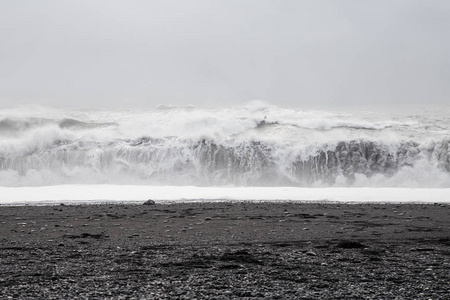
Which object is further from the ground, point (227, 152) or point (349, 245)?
point (227, 152)

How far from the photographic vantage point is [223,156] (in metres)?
28.3

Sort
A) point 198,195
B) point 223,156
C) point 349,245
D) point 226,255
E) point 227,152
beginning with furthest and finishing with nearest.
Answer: point 227,152 → point 223,156 → point 198,195 → point 349,245 → point 226,255

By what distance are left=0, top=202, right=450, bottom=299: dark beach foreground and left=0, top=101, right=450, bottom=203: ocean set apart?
8.32 metres

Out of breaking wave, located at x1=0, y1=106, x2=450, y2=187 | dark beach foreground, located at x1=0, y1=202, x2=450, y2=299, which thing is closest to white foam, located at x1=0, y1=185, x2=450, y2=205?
breaking wave, located at x1=0, y1=106, x2=450, y2=187

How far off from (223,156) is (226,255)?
68.4 feet

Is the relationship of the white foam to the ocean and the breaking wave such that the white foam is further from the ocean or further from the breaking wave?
the breaking wave

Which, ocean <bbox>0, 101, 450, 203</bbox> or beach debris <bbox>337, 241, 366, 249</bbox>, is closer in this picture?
beach debris <bbox>337, 241, 366, 249</bbox>

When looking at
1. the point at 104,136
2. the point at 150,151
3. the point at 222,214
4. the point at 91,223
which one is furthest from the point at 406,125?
the point at 91,223

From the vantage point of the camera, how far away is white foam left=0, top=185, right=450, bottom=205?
60.5 feet

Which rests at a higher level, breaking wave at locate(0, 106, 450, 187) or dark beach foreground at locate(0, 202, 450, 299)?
breaking wave at locate(0, 106, 450, 187)

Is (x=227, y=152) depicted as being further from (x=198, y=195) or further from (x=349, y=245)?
(x=349, y=245)

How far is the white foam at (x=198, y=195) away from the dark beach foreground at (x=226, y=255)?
481 cm

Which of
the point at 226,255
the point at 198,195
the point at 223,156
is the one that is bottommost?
the point at 226,255

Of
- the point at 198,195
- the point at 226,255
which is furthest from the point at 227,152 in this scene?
the point at 226,255
